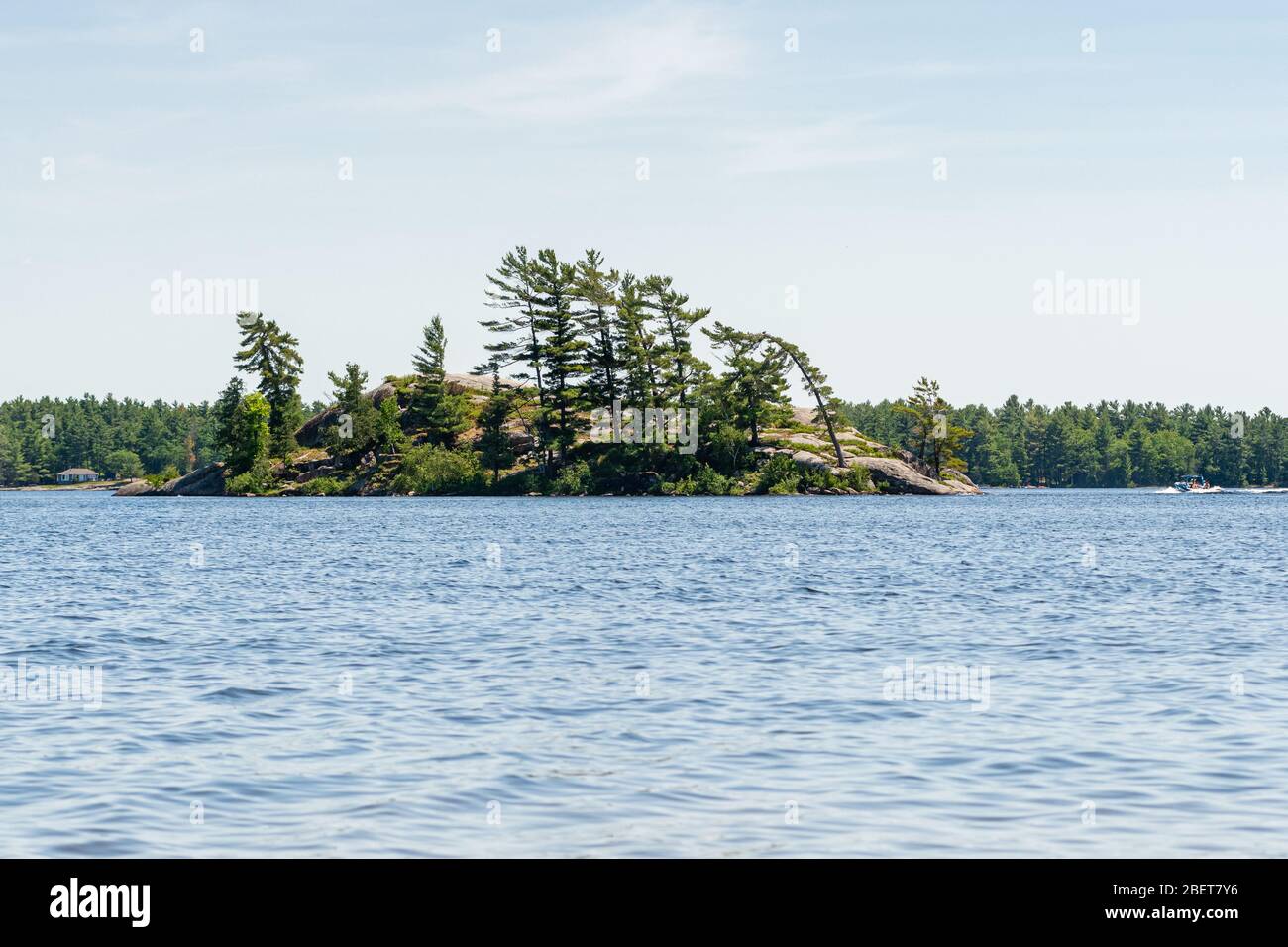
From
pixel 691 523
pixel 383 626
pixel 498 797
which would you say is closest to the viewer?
pixel 498 797

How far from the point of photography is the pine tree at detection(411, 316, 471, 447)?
477ft

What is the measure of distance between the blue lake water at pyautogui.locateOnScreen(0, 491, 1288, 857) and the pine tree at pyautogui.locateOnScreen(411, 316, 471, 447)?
10169 cm

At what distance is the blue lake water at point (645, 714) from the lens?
12.3 meters

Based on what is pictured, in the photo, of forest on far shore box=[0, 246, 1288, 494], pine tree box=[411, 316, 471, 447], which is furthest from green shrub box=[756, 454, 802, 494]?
pine tree box=[411, 316, 471, 447]

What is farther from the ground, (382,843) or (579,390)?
(579,390)

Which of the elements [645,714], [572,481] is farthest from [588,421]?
[645,714]

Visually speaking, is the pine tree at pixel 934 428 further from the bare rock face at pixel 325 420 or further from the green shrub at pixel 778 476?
the bare rock face at pixel 325 420

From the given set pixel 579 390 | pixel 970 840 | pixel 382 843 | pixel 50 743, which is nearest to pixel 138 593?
pixel 50 743

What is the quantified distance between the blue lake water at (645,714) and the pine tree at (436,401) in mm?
101685

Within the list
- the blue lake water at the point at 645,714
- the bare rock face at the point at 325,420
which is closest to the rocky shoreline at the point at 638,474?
the bare rock face at the point at 325,420

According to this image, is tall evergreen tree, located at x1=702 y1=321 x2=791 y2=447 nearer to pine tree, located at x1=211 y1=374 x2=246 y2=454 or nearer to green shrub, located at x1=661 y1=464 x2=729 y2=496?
green shrub, located at x1=661 y1=464 x2=729 y2=496

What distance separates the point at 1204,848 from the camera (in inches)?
455

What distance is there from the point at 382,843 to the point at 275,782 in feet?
9.81
